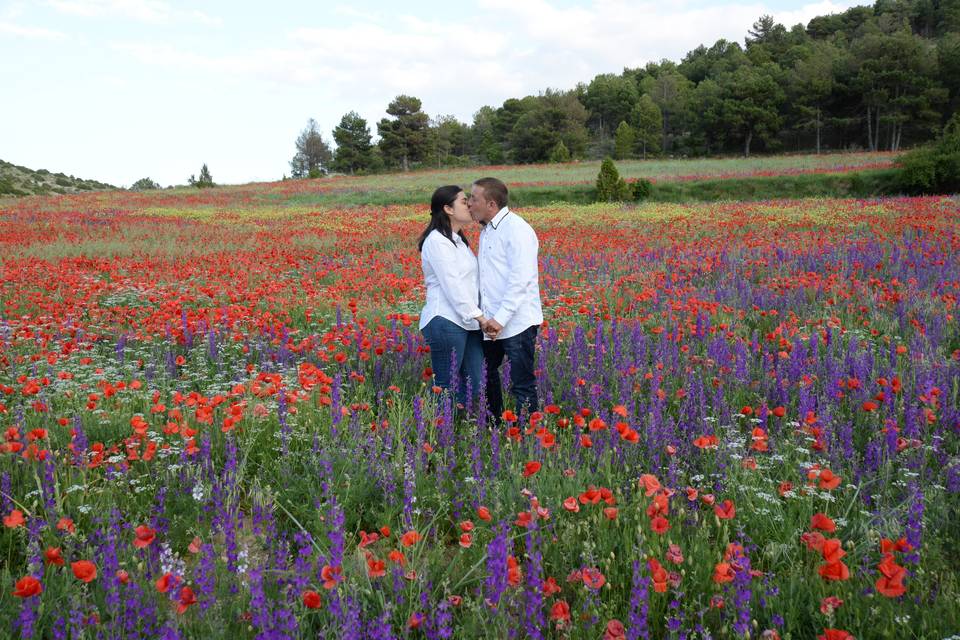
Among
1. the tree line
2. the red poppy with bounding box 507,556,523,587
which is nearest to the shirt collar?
the red poppy with bounding box 507,556,523,587

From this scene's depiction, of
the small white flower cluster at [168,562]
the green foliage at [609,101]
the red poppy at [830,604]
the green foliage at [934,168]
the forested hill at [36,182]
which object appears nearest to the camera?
the red poppy at [830,604]

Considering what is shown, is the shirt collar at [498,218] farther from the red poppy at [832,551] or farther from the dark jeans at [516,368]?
the red poppy at [832,551]

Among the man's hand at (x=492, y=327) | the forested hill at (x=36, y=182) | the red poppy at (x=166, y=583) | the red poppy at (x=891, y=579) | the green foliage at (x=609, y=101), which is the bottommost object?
the red poppy at (x=891, y=579)

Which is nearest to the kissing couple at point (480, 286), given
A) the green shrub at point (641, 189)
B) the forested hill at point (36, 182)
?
the green shrub at point (641, 189)

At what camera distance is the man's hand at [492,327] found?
13.1ft

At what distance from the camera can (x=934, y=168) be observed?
76.7 ft

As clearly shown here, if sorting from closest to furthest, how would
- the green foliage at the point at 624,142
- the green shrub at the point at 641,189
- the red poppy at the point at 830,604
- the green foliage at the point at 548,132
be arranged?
the red poppy at the point at 830,604
the green shrub at the point at 641,189
the green foliage at the point at 624,142
the green foliage at the point at 548,132

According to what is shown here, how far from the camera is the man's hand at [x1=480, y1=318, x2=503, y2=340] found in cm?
398

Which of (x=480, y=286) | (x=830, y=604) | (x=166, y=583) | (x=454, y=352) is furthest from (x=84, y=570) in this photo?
(x=480, y=286)

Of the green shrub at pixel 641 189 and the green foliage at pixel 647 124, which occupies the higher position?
the green foliage at pixel 647 124

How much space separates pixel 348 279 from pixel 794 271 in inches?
249

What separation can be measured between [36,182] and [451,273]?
209ft

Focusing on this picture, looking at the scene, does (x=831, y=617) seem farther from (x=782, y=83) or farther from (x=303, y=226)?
(x=782, y=83)

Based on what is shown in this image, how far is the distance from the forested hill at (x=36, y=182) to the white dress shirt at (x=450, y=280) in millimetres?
48505
